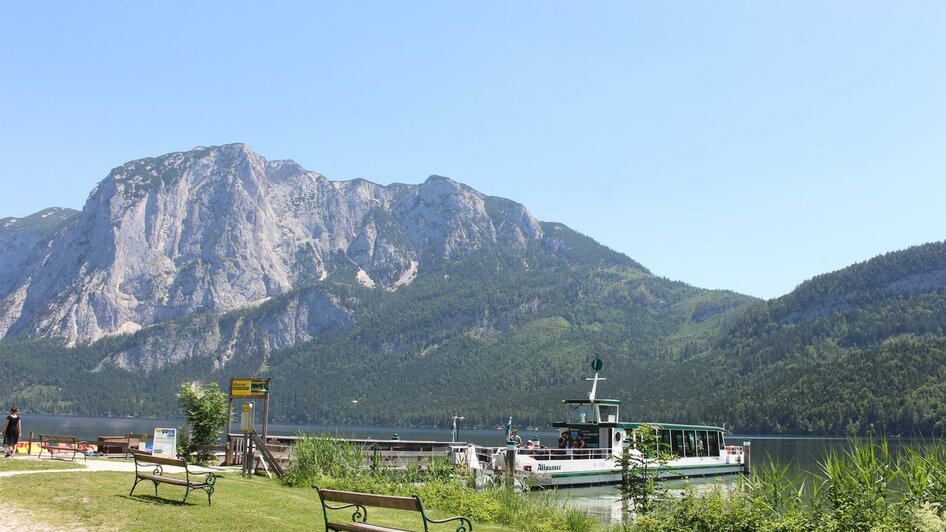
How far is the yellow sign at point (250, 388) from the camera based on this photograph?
29034mm

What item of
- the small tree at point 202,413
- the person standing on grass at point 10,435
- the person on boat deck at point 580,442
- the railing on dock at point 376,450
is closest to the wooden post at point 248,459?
the railing on dock at point 376,450

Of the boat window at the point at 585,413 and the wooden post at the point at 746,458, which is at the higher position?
the boat window at the point at 585,413

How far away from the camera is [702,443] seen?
53625mm

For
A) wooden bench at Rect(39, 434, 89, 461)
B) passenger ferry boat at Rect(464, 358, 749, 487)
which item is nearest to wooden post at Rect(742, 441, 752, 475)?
passenger ferry boat at Rect(464, 358, 749, 487)

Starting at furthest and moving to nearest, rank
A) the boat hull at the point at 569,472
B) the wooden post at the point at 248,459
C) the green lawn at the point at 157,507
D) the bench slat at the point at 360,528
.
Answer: the boat hull at the point at 569,472 → the wooden post at the point at 248,459 → the green lawn at the point at 157,507 → the bench slat at the point at 360,528

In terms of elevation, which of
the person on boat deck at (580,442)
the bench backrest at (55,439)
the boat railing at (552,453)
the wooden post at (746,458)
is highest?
the bench backrest at (55,439)

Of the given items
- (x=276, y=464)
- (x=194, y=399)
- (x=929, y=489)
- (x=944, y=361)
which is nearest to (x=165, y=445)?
(x=194, y=399)

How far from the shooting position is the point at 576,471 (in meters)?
42.0

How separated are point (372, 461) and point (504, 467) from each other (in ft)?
29.7

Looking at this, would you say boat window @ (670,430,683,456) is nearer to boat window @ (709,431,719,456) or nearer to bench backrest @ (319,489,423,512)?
boat window @ (709,431,719,456)

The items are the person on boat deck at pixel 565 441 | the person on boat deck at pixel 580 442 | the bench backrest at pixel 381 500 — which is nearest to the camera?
the bench backrest at pixel 381 500

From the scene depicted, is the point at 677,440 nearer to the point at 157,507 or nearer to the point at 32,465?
the point at 32,465

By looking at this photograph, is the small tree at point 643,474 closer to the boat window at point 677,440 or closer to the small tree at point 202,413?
the small tree at point 202,413

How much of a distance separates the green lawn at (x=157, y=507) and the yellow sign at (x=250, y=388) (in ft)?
27.5
